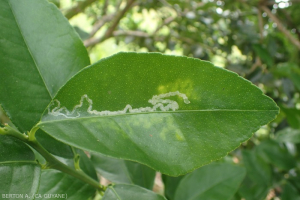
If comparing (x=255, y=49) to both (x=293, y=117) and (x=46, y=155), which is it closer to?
(x=293, y=117)

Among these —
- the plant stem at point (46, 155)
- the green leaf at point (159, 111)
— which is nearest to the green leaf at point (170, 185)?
the plant stem at point (46, 155)

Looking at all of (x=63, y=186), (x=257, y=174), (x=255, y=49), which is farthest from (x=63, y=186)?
(x=255, y=49)

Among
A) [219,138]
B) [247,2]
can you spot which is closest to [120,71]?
[219,138]

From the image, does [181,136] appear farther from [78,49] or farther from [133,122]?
[78,49]

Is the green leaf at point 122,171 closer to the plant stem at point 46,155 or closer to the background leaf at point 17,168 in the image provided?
the plant stem at point 46,155

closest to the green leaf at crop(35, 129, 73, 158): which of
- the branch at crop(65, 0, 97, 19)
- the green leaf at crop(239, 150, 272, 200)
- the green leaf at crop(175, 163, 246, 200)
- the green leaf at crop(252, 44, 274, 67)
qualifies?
the green leaf at crop(175, 163, 246, 200)
